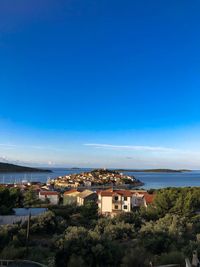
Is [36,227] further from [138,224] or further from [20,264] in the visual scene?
[20,264]

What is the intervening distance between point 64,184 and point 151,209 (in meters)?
70.6

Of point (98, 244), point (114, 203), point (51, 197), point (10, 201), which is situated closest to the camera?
point (98, 244)

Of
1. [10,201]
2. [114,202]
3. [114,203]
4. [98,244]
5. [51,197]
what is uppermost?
[98,244]

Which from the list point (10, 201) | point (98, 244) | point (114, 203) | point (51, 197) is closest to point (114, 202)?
point (114, 203)

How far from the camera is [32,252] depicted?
41.3 ft

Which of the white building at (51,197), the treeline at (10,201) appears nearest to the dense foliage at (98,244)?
the treeline at (10,201)

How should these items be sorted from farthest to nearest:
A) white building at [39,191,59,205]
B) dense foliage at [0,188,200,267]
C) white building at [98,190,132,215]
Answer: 1. white building at [39,191,59,205]
2. white building at [98,190,132,215]
3. dense foliage at [0,188,200,267]

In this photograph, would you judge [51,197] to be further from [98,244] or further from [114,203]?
[98,244]

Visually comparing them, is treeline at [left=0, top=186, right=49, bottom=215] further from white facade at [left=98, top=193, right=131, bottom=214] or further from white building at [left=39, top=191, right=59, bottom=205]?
white building at [left=39, top=191, right=59, bottom=205]

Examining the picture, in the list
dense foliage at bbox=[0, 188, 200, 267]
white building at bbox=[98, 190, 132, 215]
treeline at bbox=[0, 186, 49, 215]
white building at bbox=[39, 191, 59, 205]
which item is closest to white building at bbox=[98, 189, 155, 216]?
white building at bbox=[98, 190, 132, 215]

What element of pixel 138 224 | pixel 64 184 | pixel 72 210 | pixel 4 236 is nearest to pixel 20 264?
pixel 4 236

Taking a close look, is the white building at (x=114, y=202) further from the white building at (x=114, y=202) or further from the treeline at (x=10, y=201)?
Result: the treeline at (x=10, y=201)

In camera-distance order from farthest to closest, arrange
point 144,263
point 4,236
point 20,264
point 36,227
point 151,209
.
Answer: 1. point 151,209
2. point 36,227
3. point 4,236
4. point 144,263
5. point 20,264

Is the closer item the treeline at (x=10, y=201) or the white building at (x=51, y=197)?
the treeline at (x=10, y=201)
